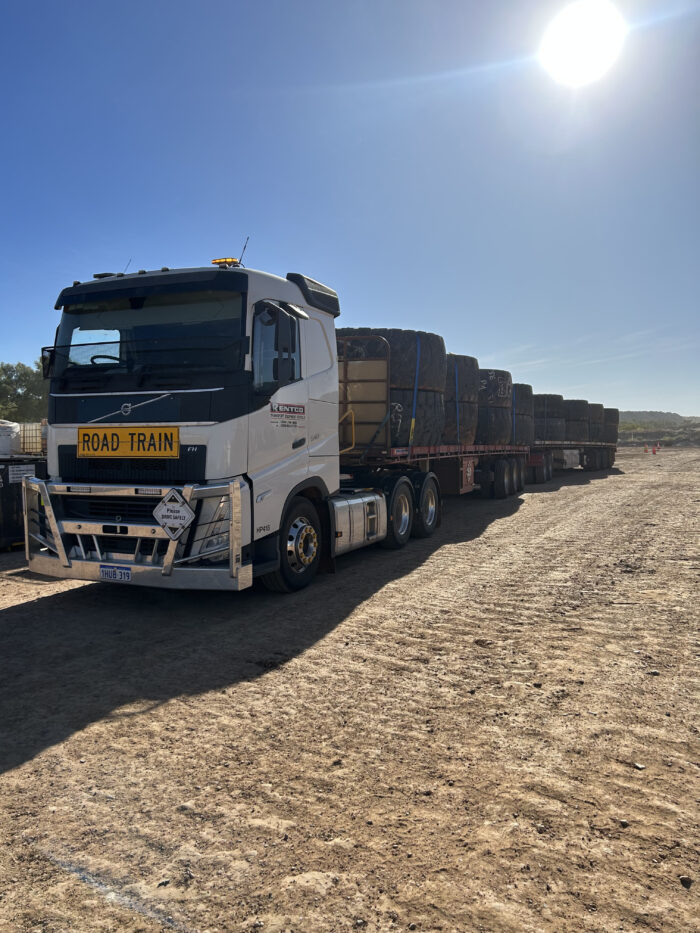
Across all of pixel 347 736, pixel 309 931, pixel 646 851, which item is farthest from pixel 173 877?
pixel 646 851

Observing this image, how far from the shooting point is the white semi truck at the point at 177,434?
566 cm

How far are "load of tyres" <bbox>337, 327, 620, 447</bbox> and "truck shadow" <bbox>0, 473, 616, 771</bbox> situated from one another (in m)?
3.37

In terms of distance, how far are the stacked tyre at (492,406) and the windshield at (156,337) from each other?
10.5 metres

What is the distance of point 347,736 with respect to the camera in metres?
3.62

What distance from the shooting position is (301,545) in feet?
22.9

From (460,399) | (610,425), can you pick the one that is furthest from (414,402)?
(610,425)

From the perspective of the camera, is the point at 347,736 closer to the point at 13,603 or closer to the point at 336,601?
the point at 336,601

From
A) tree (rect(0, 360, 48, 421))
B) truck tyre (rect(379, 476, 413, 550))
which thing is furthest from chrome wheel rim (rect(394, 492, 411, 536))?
tree (rect(0, 360, 48, 421))

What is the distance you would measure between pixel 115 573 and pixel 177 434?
4.69 ft

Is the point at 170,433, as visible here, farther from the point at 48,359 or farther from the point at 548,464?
the point at 548,464

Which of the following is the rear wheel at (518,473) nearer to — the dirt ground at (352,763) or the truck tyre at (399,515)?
the truck tyre at (399,515)

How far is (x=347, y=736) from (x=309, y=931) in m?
1.43

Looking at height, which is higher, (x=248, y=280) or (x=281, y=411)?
(x=248, y=280)

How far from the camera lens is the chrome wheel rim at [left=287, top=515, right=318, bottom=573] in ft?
22.4
